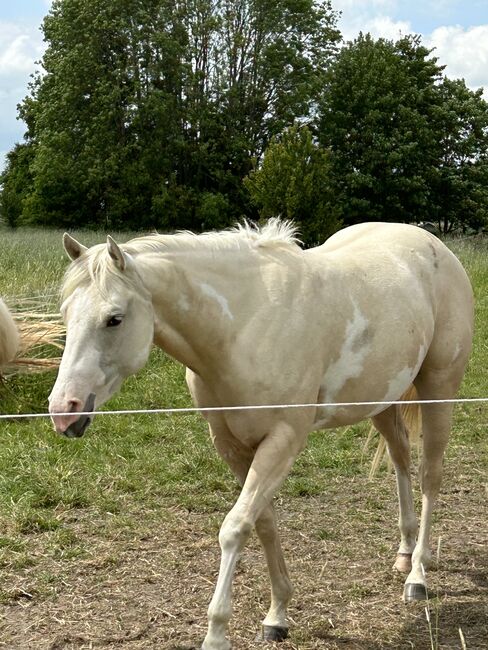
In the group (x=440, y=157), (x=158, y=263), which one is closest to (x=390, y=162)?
(x=440, y=157)

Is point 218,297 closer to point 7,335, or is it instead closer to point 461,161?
point 7,335

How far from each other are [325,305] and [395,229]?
3.74 ft

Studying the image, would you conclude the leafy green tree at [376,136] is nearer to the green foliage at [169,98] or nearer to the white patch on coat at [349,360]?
the green foliage at [169,98]

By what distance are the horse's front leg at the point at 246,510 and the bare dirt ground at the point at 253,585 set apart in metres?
0.54

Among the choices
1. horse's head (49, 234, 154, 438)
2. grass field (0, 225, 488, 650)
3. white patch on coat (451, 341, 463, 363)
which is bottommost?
grass field (0, 225, 488, 650)

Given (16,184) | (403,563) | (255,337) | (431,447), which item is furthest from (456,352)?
(16,184)

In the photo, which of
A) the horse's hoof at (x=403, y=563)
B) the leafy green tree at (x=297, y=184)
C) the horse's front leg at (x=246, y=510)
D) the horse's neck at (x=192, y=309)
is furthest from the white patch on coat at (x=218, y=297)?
the leafy green tree at (x=297, y=184)

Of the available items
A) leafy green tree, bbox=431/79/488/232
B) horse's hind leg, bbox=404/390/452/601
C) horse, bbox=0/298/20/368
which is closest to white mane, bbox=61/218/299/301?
horse's hind leg, bbox=404/390/452/601

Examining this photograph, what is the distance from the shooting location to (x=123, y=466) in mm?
5938

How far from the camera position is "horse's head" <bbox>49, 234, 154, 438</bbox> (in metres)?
2.79

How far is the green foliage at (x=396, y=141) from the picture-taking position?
38750 millimetres

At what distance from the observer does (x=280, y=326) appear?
3248 millimetres

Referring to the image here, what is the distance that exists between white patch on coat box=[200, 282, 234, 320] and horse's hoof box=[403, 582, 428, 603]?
1766 millimetres

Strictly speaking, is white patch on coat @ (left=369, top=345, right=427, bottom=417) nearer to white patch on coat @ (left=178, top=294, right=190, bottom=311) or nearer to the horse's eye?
white patch on coat @ (left=178, top=294, right=190, bottom=311)
